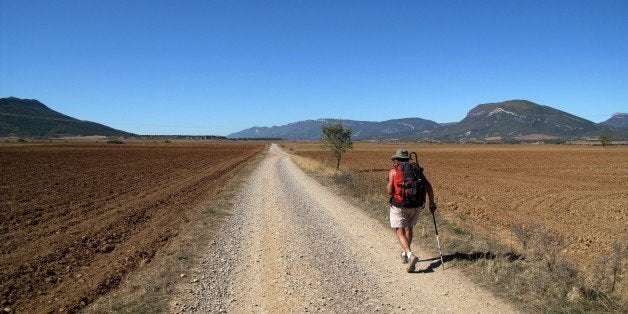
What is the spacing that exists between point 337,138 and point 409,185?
1198 inches

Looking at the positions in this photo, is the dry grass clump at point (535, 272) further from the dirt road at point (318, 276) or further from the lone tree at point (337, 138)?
the lone tree at point (337, 138)

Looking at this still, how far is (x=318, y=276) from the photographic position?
707 centimetres

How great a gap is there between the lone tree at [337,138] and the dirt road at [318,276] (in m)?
25.7

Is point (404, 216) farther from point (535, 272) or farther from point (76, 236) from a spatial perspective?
point (76, 236)

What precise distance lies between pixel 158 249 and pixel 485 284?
689cm

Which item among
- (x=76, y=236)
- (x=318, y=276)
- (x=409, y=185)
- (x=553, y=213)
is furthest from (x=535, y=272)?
(x=553, y=213)

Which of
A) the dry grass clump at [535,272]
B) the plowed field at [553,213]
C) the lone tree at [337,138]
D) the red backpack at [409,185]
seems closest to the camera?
→ the dry grass clump at [535,272]

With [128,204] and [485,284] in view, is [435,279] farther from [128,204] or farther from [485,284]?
[128,204]

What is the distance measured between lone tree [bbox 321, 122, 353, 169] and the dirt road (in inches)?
1010

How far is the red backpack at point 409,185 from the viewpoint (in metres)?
7.29

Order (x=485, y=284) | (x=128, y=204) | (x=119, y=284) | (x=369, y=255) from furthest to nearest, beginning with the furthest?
1. (x=128, y=204)
2. (x=369, y=255)
3. (x=119, y=284)
4. (x=485, y=284)

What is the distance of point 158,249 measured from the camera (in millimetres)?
9406

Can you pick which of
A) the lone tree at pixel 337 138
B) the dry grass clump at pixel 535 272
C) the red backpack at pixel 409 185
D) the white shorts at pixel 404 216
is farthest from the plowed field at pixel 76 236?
the lone tree at pixel 337 138

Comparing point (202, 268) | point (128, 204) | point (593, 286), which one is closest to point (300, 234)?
point (202, 268)
